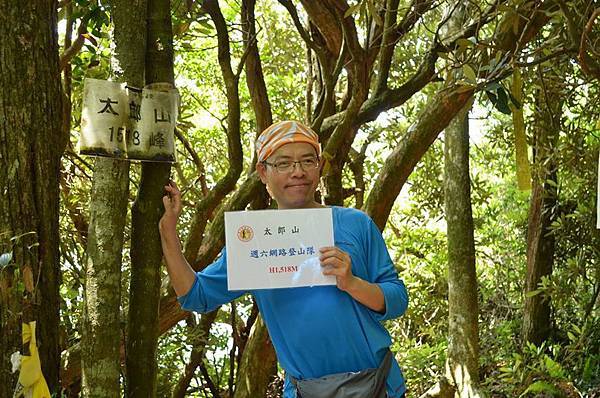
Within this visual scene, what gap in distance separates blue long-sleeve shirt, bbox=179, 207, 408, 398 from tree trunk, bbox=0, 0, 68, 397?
66cm

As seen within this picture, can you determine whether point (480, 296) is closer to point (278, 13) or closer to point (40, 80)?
point (278, 13)

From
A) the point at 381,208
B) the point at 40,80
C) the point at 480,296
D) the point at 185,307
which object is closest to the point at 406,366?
the point at 480,296

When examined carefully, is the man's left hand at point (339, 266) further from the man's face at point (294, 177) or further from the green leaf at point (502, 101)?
the green leaf at point (502, 101)

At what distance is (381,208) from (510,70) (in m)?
1.14

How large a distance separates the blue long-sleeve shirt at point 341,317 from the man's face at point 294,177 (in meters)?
0.11

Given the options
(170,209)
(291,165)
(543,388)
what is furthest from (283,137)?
(543,388)

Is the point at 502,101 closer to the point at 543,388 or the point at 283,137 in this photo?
the point at 283,137

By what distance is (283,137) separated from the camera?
2.53 m

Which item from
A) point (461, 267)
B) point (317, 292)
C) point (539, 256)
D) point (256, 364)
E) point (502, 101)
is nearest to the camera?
point (317, 292)

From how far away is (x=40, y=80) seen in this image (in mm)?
2441

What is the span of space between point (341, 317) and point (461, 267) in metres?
3.80

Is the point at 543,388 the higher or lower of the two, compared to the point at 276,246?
lower

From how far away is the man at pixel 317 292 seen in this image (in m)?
2.40

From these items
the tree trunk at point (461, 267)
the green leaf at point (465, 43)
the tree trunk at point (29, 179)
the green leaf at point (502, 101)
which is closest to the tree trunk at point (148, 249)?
the tree trunk at point (29, 179)
